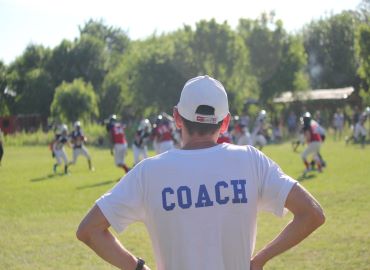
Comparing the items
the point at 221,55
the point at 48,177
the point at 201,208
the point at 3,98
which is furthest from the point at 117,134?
the point at 3,98

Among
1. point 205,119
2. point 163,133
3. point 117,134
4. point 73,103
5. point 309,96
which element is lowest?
point 309,96

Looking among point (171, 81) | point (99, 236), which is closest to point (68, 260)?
point (99, 236)

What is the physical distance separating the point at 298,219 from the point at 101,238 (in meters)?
0.98

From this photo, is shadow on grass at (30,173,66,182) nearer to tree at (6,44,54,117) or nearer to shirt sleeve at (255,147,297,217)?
shirt sleeve at (255,147,297,217)

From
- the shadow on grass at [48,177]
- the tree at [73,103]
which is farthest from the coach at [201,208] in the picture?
the tree at [73,103]

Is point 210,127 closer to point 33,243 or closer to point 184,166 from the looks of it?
point 184,166

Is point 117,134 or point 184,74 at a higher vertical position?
point 184,74

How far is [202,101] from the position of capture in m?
3.43

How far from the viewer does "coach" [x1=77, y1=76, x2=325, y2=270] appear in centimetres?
331

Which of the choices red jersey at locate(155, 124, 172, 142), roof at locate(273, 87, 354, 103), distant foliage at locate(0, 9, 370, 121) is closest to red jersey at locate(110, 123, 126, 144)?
red jersey at locate(155, 124, 172, 142)

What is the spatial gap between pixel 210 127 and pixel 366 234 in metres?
8.12

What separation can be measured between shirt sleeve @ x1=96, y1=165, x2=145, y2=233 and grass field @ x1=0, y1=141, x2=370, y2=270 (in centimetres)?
585

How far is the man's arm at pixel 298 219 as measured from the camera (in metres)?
3.30

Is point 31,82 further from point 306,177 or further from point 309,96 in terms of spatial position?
point 306,177
